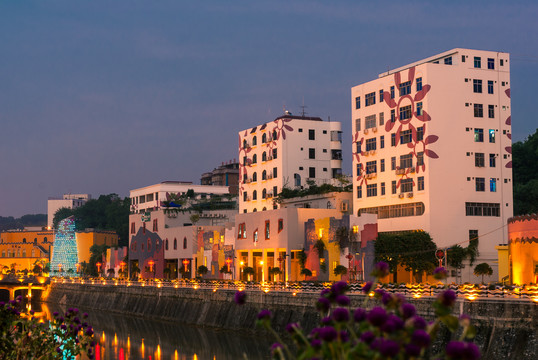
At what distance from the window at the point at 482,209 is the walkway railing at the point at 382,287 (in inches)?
708

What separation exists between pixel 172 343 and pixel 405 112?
31.9 m

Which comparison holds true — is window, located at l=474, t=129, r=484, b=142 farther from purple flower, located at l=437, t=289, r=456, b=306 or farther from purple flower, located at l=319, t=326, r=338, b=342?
purple flower, located at l=319, t=326, r=338, b=342

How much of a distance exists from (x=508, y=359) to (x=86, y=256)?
11126 centimetres

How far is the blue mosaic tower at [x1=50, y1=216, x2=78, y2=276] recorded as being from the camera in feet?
441

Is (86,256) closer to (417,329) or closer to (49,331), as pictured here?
(49,331)

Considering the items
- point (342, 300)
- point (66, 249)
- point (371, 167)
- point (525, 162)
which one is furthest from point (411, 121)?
point (66, 249)

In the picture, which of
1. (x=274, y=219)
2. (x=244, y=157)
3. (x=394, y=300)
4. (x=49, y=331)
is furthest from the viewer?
(x=244, y=157)

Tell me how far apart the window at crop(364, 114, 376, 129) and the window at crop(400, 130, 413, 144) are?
15.8 feet

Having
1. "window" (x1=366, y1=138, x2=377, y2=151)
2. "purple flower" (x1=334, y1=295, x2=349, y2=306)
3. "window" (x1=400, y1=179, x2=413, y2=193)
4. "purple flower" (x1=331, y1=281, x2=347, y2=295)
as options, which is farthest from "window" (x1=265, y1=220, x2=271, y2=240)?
"purple flower" (x1=334, y1=295, x2=349, y2=306)

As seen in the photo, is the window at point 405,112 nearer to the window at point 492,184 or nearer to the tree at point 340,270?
the window at point 492,184

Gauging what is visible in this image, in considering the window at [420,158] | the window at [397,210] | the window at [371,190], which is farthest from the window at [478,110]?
the window at [371,190]

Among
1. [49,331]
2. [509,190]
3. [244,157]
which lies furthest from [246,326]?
[244,157]

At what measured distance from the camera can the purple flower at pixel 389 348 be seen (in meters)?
8.71

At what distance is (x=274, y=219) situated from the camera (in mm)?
81375
